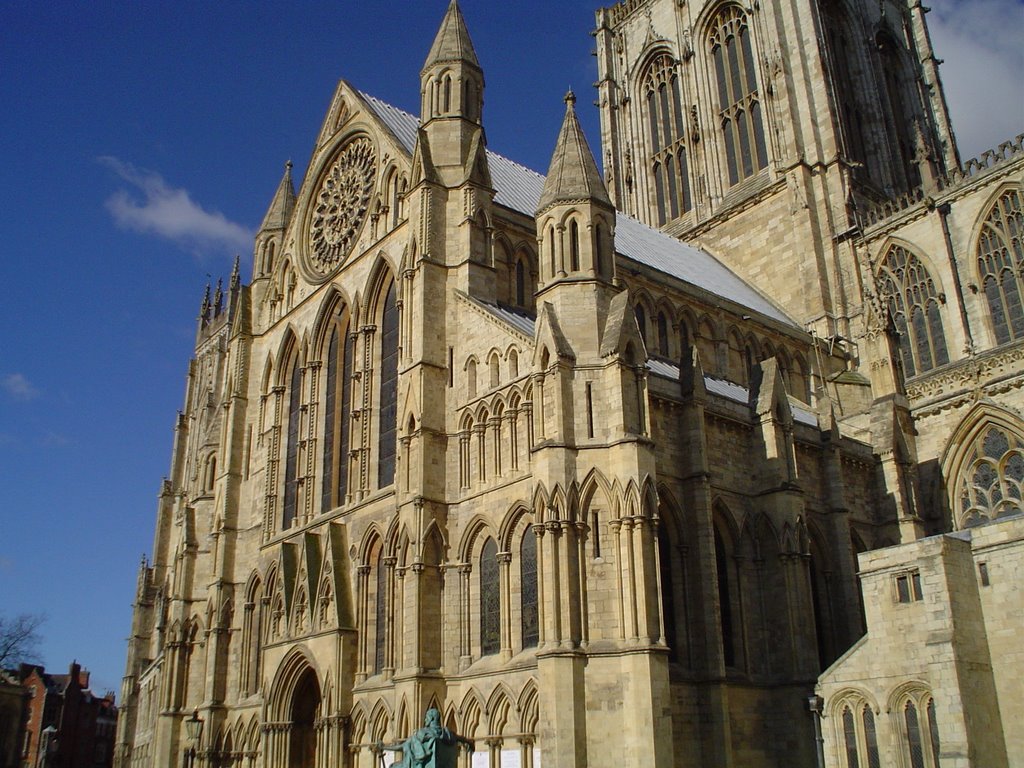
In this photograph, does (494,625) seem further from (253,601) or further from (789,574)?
(253,601)

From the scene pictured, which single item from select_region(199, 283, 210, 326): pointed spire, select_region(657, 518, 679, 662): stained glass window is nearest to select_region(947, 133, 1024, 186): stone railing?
select_region(657, 518, 679, 662): stained glass window

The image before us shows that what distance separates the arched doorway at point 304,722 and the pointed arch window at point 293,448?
5464 millimetres

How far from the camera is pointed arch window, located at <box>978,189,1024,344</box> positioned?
35.8 meters

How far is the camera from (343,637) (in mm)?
27875

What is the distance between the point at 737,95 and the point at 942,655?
36.3 metres

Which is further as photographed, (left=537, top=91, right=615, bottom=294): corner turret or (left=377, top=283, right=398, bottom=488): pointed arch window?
(left=377, top=283, right=398, bottom=488): pointed arch window

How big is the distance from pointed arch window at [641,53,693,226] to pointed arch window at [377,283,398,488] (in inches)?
994

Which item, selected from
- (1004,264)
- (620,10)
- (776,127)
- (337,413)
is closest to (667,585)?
(337,413)

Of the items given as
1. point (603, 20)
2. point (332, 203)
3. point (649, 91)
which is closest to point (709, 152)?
point (649, 91)

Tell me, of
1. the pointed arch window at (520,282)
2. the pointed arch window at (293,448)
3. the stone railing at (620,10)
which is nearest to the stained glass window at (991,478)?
the pointed arch window at (520,282)

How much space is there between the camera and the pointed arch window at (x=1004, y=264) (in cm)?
3575

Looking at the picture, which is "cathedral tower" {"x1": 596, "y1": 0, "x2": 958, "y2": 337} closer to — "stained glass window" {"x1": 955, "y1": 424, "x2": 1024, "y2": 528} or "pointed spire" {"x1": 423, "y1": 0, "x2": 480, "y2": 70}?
"stained glass window" {"x1": 955, "y1": 424, "x2": 1024, "y2": 528}

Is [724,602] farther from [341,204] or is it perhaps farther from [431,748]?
[341,204]

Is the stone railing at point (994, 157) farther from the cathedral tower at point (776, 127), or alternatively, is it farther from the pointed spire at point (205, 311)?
the pointed spire at point (205, 311)
